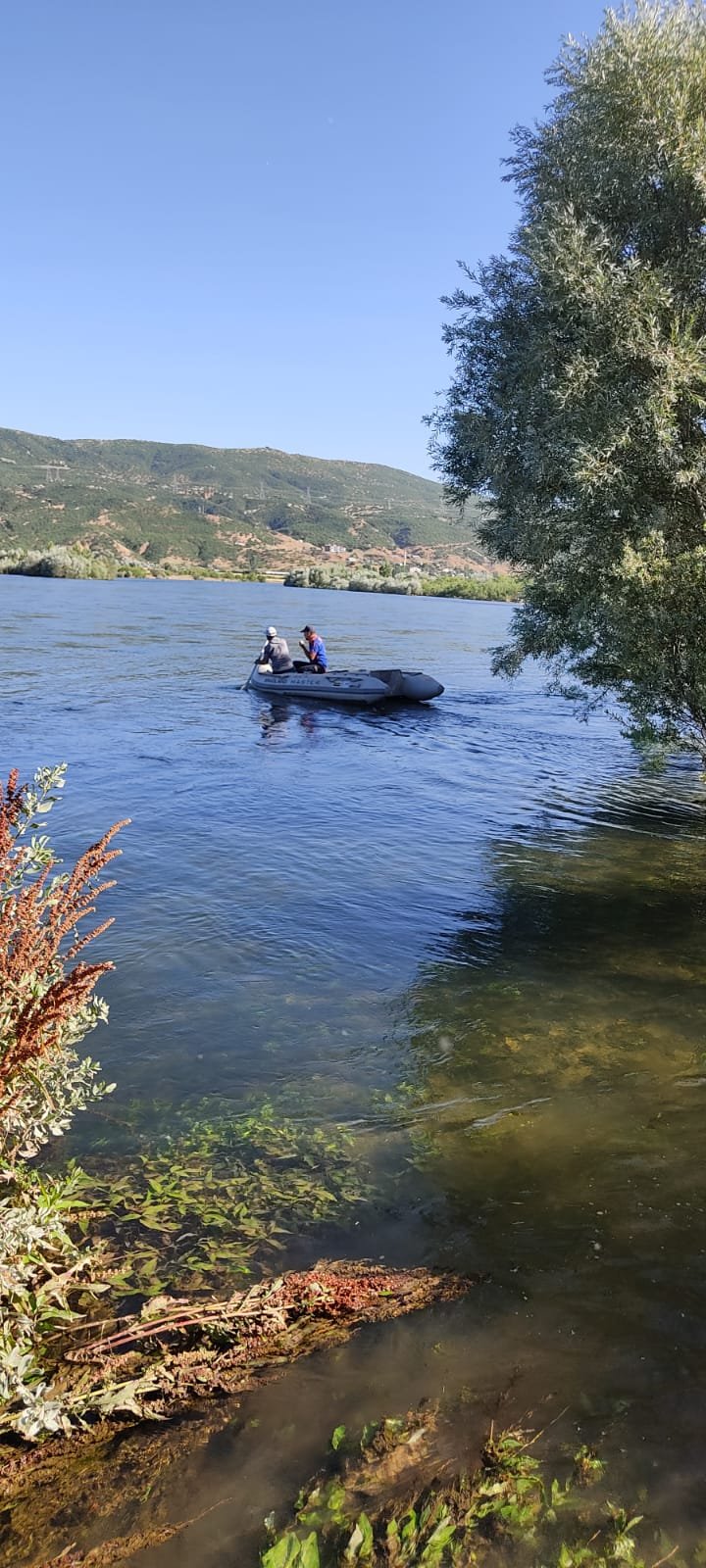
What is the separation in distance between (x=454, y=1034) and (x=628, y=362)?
8660 mm

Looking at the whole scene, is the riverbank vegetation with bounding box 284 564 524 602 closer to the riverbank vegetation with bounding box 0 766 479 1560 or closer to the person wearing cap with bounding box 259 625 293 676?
the person wearing cap with bounding box 259 625 293 676

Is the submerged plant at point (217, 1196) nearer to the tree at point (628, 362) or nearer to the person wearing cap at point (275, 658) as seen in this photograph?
the tree at point (628, 362)

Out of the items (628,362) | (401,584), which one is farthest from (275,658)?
(401,584)

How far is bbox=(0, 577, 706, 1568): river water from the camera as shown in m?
4.12

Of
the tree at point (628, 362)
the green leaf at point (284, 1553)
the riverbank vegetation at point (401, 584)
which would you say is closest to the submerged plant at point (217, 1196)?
the green leaf at point (284, 1553)

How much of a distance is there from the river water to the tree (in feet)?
13.2

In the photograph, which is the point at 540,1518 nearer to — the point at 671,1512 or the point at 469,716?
the point at 671,1512

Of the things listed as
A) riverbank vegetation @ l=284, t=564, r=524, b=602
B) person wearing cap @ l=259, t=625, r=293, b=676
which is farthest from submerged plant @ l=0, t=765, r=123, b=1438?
riverbank vegetation @ l=284, t=564, r=524, b=602

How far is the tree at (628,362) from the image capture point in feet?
35.5

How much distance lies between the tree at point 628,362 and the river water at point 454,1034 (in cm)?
403

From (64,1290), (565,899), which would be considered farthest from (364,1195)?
(565,899)

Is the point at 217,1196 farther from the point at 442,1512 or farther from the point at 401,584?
the point at 401,584

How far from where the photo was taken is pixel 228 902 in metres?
11.4

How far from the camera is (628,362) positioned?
428 inches
